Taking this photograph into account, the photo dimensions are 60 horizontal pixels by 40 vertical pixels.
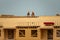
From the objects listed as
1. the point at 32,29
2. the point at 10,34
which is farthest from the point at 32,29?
the point at 10,34

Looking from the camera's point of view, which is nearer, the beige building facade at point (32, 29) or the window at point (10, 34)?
the beige building facade at point (32, 29)

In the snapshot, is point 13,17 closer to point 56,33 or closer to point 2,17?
point 2,17

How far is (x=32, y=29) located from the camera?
11719 millimetres

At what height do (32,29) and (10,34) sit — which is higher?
(32,29)

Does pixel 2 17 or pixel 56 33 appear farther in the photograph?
pixel 2 17

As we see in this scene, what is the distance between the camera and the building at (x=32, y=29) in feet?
37.8

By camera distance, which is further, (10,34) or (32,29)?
(10,34)

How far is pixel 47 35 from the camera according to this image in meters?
11.7

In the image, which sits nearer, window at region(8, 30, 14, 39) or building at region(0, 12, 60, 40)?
building at region(0, 12, 60, 40)

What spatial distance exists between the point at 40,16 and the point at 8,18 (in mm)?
1912

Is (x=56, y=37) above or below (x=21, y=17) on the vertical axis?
below

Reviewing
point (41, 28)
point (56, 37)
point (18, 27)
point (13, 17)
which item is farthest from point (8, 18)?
point (56, 37)

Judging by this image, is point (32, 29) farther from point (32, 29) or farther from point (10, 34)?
point (10, 34)

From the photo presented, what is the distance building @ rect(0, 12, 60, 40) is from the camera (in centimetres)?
1151
